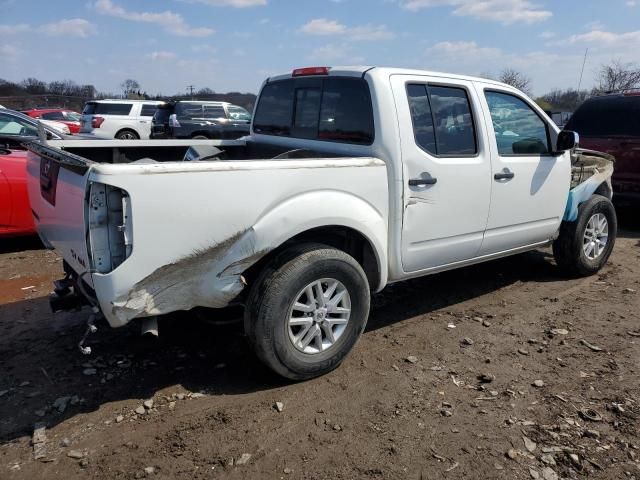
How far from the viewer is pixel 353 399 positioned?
3.23 m

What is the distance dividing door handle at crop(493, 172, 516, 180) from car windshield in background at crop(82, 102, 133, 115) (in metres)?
19.1

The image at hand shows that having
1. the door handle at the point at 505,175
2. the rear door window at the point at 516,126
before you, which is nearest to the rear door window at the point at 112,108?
the rear door window at the point at 516,126

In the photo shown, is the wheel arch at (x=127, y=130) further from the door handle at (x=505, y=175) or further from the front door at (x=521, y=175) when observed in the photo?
the door handle at (x=505, y=175)

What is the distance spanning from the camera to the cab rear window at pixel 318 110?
12.4 feet

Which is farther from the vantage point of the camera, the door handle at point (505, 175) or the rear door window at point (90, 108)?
the rear door window at point (90, 108)

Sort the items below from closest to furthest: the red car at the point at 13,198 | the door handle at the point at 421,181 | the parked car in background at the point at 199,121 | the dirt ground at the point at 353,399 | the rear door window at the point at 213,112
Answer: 1. the dirt ground at the point at 353,399
2. the door handle at the point at 421,181
3. the red car at the point at 13,198
4. the parked car in background at the point at 199,121
5. the rear door window at the point at 213,112

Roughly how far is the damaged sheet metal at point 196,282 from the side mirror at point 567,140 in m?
3.08

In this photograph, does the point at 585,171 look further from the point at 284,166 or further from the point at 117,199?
the point at 117,199

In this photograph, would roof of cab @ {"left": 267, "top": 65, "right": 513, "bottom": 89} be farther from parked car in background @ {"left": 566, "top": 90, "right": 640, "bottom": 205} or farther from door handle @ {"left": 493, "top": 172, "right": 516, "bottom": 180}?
parked car in background @ {"left": 566, "top": 90, "right": 640, "bottom": 205}

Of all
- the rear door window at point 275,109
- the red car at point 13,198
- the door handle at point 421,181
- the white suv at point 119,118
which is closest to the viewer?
the door handle at point 421,181

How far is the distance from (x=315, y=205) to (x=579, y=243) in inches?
131

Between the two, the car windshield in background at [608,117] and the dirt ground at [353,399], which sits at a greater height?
the car windshield in background at [608,117]

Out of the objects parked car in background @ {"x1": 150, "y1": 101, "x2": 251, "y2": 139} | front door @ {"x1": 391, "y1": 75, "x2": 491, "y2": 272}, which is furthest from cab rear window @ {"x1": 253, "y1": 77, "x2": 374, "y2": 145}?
parked car in background @ {"x1": 150, "y1": 101, "x2": 251, "y2": 139}

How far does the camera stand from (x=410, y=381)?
3445 mm
